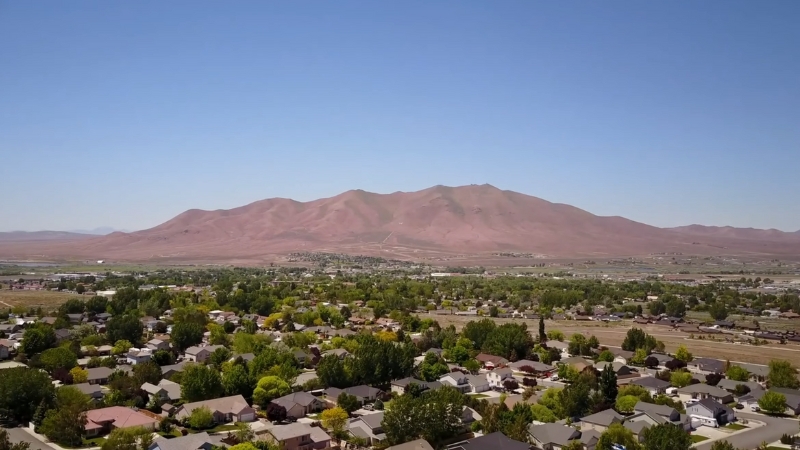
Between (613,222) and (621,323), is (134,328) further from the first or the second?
(613,222)

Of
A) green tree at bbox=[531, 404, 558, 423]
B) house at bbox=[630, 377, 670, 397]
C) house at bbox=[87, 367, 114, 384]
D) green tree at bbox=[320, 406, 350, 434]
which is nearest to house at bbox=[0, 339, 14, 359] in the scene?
house at bbox=[87, 367, 114, 384]

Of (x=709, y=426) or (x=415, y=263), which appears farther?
(x=415, y=263)

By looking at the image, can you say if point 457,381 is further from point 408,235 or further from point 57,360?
point 408,235

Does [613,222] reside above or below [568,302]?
above

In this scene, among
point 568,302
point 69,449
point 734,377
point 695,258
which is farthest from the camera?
point 695,258

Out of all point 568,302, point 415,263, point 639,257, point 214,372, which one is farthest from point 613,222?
point 214,372

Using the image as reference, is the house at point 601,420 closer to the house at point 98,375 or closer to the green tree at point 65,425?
the green tree at point 65,425

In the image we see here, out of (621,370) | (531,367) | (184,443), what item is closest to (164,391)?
(184,443)

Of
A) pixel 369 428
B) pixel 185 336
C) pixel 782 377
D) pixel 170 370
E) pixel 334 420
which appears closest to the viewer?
pixel 369 428
